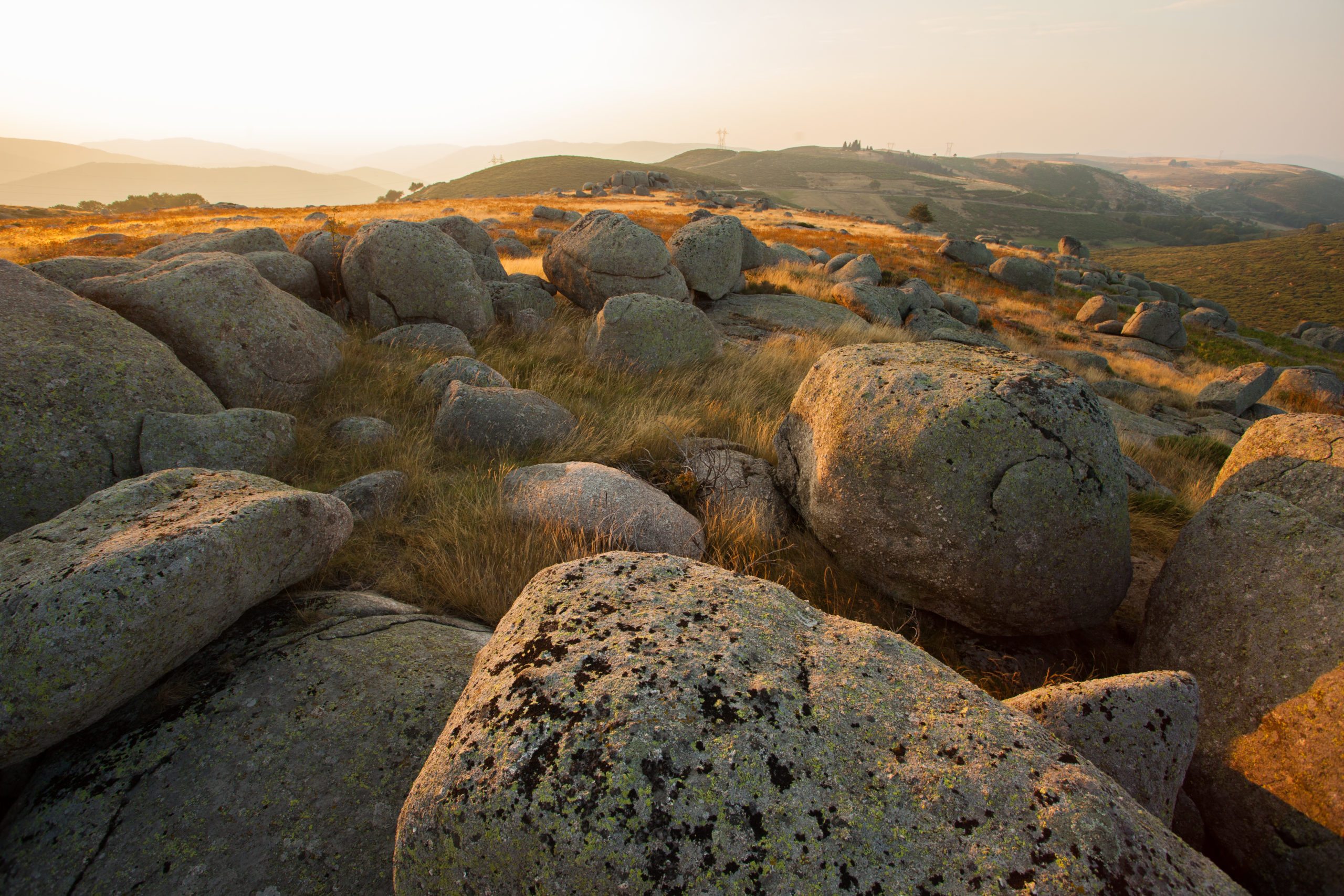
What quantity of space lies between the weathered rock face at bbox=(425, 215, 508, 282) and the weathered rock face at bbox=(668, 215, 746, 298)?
3.85 m

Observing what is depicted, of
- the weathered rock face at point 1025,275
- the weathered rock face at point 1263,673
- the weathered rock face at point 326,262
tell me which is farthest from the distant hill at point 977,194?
the weathered rock face at point 1263,673

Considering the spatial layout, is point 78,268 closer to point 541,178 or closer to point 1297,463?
point 1297,463

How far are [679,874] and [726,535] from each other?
3.17m

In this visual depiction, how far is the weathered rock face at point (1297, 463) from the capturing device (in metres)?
3.69

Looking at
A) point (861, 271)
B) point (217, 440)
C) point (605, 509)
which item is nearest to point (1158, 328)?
point (861, 271)

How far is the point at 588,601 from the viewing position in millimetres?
2191

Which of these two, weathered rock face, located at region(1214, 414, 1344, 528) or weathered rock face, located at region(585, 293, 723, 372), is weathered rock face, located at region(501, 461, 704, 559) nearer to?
weathered rock face, located at region(1214, 414, 1344, 528)

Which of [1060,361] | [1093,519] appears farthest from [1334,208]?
[1093,519]

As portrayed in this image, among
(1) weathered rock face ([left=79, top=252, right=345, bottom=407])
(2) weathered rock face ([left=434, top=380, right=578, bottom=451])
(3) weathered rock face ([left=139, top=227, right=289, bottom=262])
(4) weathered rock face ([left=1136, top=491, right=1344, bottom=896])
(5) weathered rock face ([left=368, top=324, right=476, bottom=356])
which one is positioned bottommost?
(4) weathered rock face ([left=1136, top=491, right=1344, bottom=896])

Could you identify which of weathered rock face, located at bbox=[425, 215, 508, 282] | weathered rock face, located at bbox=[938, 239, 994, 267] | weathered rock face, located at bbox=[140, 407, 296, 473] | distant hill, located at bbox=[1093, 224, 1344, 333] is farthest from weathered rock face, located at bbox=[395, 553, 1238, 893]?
distant hill, located at bbox=[1093, 224, 1344, 333]

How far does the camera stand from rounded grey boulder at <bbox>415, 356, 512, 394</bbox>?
A: 21.0 ft

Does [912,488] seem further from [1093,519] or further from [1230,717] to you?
[1230,717]

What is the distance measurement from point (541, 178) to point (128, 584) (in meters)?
93.7

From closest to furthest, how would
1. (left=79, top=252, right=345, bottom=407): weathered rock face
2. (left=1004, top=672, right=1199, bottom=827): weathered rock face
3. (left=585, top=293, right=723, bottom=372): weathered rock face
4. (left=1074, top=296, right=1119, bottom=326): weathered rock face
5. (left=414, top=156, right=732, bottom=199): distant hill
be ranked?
(left=1004, top=672, right=1199, bottom=827): weathered rock face → (left=79, top=252, right=345, bottom=407): weathered rock face → (left=585, top=293, right=723, bottom=372): weathered rock face → (left=1074, top=296, right=1119, bottom=326): weathered rock face → (left=414, top=156, right=732, bottom=199): distant hill
